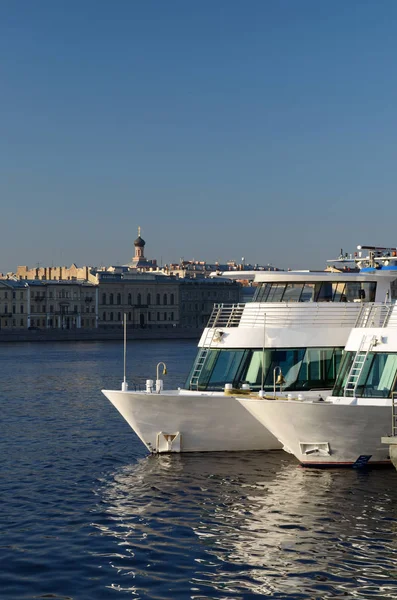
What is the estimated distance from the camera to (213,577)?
14.1 meters

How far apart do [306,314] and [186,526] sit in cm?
756

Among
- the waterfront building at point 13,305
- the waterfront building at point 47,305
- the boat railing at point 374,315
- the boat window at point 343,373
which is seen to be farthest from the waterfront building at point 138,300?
the boat window at point 343,373

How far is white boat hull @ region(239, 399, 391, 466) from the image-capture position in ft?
64.1

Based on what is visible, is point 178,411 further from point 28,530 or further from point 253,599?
point 253,599

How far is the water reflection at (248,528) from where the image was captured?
13.9 m

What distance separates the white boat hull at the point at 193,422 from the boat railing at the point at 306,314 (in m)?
1.87

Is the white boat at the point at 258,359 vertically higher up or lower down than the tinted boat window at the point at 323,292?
lower down

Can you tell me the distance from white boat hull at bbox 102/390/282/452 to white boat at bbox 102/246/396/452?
0.02 m

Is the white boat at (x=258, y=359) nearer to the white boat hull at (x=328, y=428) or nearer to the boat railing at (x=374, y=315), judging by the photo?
the boat railing at (x=374, y=315)

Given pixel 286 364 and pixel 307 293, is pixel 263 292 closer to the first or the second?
pixel 307 293

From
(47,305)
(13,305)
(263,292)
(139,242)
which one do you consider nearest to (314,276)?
(263,292)

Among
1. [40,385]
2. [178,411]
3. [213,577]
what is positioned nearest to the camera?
[213,577]

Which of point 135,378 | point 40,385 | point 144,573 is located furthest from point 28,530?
point 135,378

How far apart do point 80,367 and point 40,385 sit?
15439 mm
